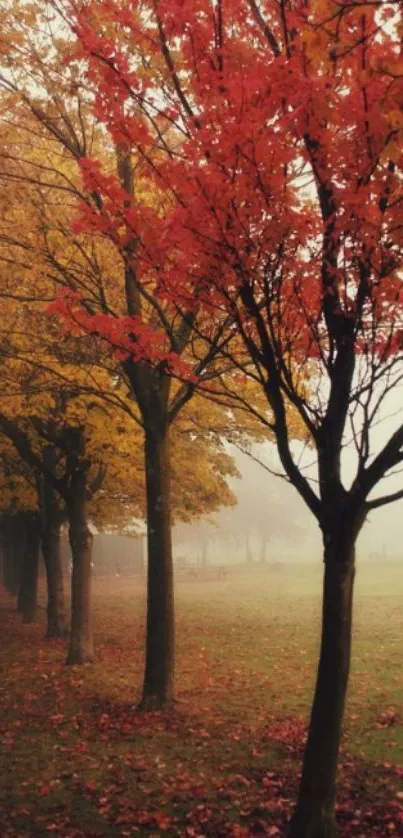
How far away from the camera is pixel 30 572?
2258cm

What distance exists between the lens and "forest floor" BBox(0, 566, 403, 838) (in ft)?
19.5

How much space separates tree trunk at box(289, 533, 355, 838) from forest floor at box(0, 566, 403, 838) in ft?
1.29

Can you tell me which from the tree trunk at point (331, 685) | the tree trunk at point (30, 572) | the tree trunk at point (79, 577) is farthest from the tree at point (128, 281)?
the tree trunk at point (30, 572)

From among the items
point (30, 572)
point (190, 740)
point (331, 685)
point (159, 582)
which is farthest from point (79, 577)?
point (331, 685)

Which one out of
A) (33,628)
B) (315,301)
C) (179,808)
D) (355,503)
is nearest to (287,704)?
(179,808)

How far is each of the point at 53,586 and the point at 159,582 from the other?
8.83m

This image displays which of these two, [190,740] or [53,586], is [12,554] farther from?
[190,740]

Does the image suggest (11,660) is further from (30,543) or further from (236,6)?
(236,6)

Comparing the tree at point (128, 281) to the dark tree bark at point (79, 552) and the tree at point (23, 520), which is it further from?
the tree at point (23, 520)

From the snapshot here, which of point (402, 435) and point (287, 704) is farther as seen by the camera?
point (287, 704)

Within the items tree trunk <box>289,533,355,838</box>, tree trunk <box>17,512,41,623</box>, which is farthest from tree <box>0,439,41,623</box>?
tree trunk <box>289,533,355,838</box>

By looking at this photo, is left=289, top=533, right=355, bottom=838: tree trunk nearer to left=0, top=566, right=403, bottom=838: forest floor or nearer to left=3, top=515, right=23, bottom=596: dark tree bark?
left=0, top=566, right=403, bottom=838: forest floor

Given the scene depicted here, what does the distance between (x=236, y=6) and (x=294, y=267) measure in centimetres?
238

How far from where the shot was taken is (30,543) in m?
23.2
